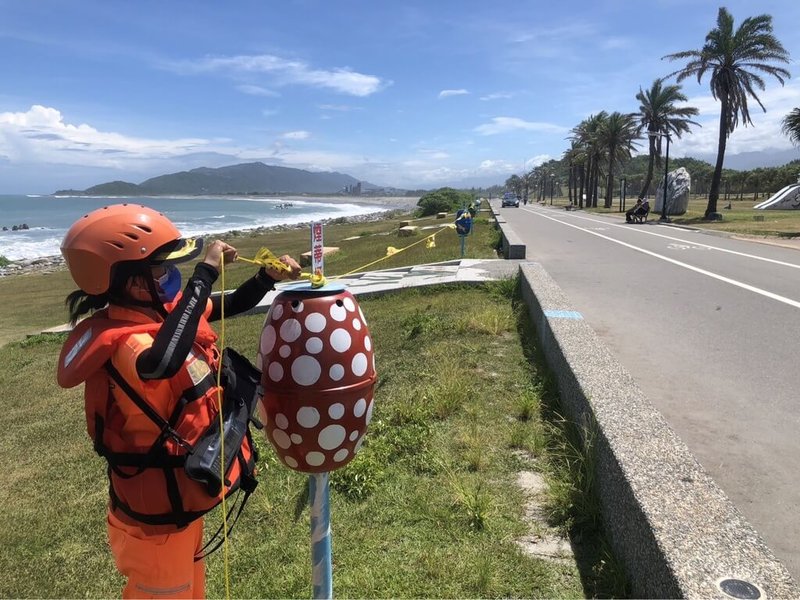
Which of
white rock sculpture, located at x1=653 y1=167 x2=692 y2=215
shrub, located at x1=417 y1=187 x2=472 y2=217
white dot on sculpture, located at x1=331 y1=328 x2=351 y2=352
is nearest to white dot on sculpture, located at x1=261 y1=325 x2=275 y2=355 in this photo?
white dot on sculpture, located at x1=331 y1=328 x2=351 y2=352

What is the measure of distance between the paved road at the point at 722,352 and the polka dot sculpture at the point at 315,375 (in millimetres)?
2097

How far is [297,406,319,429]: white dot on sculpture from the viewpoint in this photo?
2.12m

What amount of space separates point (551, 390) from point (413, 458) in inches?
58.0

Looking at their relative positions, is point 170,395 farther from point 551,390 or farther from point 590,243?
point 590,243

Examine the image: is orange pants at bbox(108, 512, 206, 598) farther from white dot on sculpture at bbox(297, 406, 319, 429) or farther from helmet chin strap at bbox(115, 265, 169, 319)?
helmet chin strap at bbox(115, 265, 169, 319)

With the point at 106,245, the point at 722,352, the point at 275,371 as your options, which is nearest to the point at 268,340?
the point at 275,371

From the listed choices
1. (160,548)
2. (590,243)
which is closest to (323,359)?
(160,548)

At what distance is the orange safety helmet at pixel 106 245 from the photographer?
6.49ft

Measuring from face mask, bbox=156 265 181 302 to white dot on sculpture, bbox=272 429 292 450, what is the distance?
0.64 m

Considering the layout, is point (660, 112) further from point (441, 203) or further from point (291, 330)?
point (291, 330)

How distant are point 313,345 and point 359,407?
0.31 m

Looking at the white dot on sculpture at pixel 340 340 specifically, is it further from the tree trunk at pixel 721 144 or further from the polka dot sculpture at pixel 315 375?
the tree trunk at pixel 721 144

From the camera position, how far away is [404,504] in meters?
3.34

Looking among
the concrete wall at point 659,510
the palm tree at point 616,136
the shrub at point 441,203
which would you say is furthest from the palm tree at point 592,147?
the concrete wall at point 659,510
